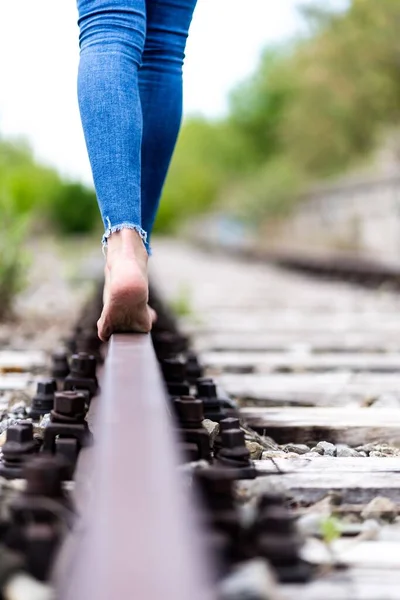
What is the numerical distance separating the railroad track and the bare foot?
0.04 meters

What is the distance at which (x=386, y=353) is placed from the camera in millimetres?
3588

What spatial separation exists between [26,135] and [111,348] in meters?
59.4

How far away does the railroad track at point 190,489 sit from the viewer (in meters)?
0.85

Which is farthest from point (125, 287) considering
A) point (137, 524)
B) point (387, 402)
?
point (387, 402)

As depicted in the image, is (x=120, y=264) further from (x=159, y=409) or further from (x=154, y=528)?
(x=154, y=528)

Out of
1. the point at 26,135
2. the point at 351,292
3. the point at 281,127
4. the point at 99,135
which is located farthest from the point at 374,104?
the point at 26,135

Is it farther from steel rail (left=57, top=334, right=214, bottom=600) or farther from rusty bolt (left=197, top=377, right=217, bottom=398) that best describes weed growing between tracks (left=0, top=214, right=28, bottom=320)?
steel rail (left=57, top=334, right=214, bottom=600)

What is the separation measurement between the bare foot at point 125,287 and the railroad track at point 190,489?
0.04 m

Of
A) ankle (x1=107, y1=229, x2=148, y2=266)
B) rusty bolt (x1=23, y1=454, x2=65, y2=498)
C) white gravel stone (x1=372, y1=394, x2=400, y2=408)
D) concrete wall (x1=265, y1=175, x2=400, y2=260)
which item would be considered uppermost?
concrete wall (x1=265, y1=175, x2=400, y2=260)

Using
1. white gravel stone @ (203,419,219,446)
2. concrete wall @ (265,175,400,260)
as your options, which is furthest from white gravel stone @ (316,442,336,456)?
concrete wall @ (265,175,400,260)

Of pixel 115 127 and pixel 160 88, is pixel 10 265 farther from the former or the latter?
pixel 115 127

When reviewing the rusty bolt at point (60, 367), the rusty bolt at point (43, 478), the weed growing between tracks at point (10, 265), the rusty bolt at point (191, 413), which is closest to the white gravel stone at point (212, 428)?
the rusty bolt at point (191, 413)

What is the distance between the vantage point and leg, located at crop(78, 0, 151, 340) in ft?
5.97

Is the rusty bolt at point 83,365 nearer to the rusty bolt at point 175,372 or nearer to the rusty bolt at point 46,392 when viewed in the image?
the rusty bolt at point 46,392
